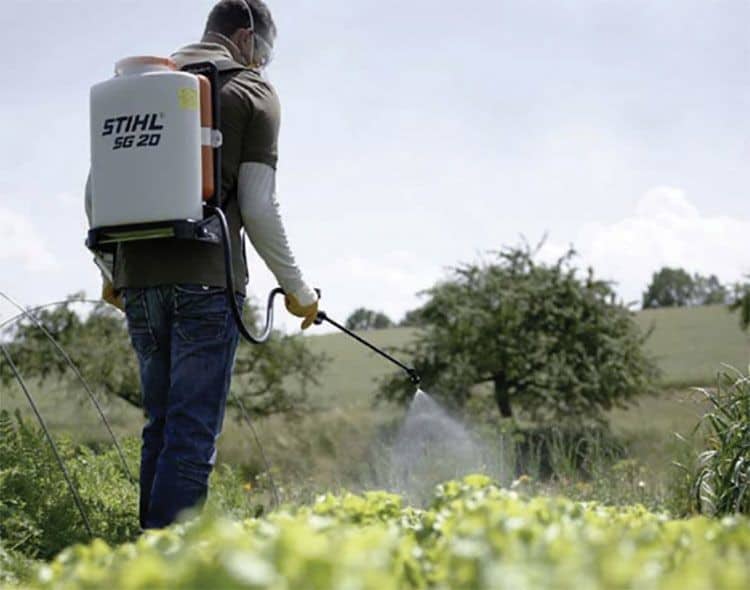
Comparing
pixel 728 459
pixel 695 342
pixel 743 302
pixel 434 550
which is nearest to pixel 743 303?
pixel 743 302

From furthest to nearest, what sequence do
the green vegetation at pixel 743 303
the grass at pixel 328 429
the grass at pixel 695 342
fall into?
1. the grass at pixel 695 342
2. the green vegetation at pixel 743 303
3. the grass at pixel 328 429

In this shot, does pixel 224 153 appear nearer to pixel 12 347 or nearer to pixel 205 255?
pixel 205 255

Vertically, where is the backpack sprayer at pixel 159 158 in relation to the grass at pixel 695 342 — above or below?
above

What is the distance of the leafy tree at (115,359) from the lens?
14.6m

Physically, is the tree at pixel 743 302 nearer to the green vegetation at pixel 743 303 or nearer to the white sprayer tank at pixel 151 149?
the green vegetation at pixel 743 303

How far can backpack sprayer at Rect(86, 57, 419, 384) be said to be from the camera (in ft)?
12.4

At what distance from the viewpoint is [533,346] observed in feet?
50.6

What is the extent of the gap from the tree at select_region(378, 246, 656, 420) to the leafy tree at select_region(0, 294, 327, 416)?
1.45 metres

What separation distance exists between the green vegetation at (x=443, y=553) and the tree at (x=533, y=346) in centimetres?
1315

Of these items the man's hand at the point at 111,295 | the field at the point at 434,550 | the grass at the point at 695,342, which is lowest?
the grass at the point at 695,342

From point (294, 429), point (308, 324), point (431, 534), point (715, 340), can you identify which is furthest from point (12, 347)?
point (715, 340)

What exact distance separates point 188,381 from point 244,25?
135 cm

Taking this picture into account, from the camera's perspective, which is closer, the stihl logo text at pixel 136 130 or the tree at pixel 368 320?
the stihl logo text at pixel 136 130

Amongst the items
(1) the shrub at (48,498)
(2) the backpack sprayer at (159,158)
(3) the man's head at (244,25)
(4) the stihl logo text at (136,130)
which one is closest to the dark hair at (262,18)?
(3) the man's head at (244,25)
